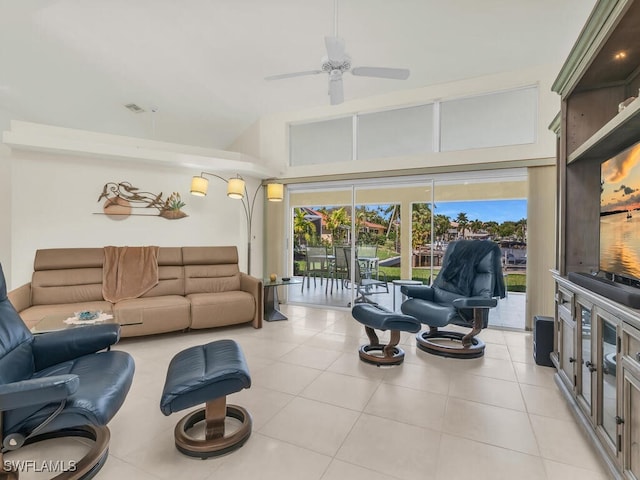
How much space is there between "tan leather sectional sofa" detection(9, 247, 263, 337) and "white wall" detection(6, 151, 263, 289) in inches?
13.8

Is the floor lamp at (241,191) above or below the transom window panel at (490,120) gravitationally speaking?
below

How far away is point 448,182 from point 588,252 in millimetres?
2348

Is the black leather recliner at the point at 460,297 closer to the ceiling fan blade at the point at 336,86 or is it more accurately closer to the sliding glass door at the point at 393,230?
the sliding glass door at the point at 393,230

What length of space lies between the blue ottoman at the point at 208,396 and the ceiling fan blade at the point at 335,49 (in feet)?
8.10

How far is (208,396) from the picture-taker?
5.90 ft

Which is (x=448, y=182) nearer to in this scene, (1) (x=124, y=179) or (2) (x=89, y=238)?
(1) (x=124, y=179)

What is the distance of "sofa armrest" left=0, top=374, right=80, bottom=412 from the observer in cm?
136

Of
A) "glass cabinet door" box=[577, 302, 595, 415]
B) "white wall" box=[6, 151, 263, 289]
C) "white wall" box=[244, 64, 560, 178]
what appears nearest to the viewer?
"glass cabinet door" box=[577, 302, 595, 415]

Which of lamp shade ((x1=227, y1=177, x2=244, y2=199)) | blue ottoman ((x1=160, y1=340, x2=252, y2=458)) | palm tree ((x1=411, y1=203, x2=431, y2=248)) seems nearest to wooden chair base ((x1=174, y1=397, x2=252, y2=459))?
blue ottoman ((x1=160, y1=340, x2=252, y2=458))

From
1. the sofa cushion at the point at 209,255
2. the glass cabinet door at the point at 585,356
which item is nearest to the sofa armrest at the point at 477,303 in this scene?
the glass cabinet door at the point at 585,356

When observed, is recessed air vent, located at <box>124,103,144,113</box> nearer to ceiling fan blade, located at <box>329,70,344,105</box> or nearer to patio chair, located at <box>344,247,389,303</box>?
ceiling fan blade, located at <box>329,70,344,105</box>

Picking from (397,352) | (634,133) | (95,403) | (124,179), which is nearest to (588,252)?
(634,133)

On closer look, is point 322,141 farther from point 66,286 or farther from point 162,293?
point 66,286

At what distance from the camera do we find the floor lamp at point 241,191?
4.62 metres
